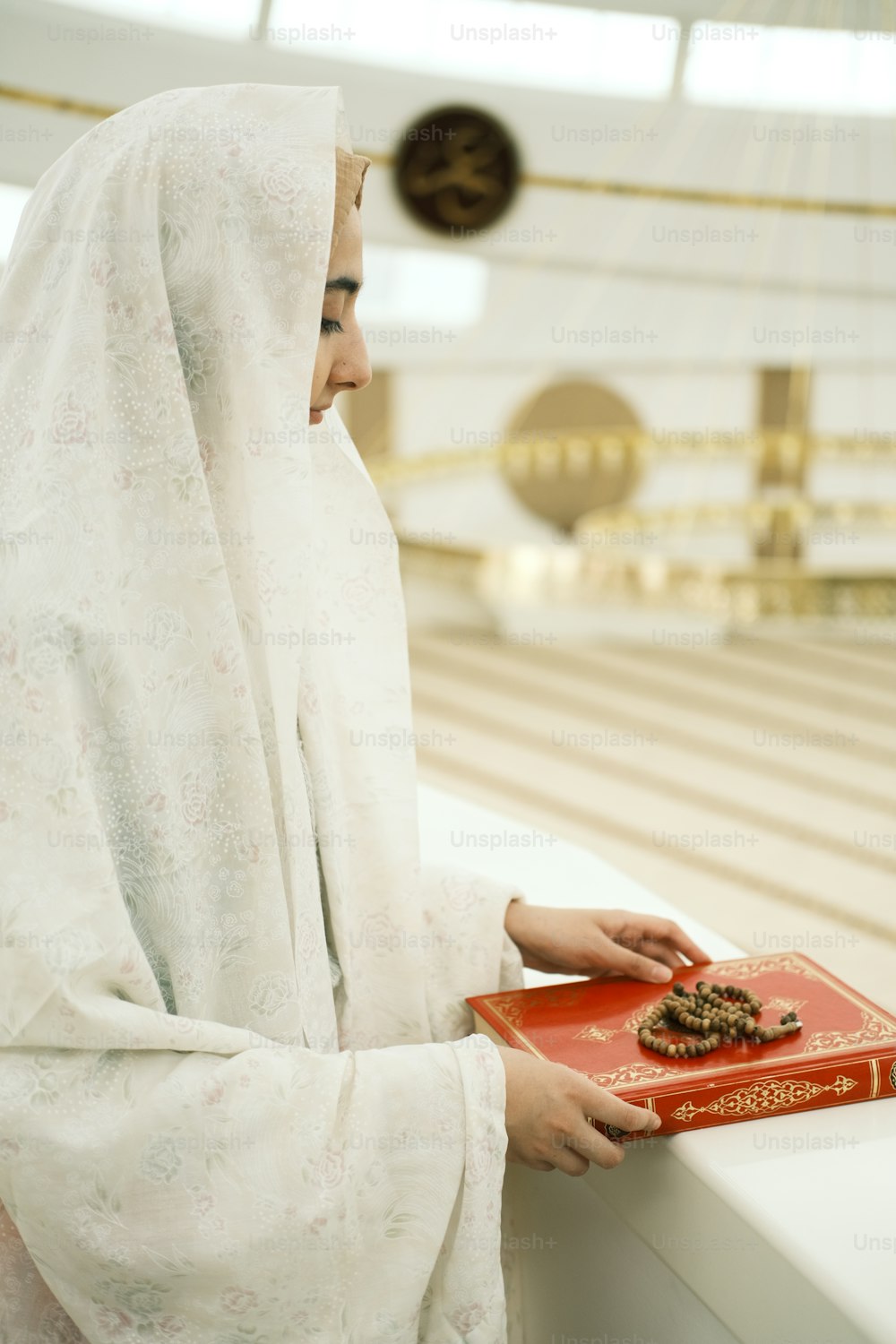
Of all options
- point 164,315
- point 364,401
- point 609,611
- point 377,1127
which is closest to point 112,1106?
point 377,1127

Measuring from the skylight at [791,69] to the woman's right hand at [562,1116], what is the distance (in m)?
8.01

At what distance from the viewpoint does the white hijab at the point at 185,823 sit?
0.90m

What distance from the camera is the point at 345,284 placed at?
1.12 metres

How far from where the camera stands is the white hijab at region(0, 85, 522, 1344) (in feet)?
2.96

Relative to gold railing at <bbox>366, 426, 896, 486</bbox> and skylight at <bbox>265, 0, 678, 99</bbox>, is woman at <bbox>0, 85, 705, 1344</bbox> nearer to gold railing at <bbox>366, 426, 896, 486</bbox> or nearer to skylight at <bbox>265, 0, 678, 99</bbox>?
gold railing at <bbox>366, 426, 896, 486</bbox>

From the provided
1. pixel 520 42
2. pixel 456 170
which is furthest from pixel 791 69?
pixel 456 170

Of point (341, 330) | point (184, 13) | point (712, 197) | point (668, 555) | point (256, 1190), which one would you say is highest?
point (184, 13)

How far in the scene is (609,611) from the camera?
19.9 ft

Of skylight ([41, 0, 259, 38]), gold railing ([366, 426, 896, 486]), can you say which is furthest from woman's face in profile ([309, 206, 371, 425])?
skylight ([41, 0, 259, 38])

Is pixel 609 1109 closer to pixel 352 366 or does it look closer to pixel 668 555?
pixel 352 366

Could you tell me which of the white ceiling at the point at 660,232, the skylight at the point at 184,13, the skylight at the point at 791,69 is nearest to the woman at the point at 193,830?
the skylight at the point at 184,13

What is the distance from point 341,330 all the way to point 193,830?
1.56 ft

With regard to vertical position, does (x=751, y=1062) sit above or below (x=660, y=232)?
below

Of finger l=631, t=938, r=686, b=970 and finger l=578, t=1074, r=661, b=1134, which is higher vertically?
finger l=578, t=1074, r=661, b=1134
